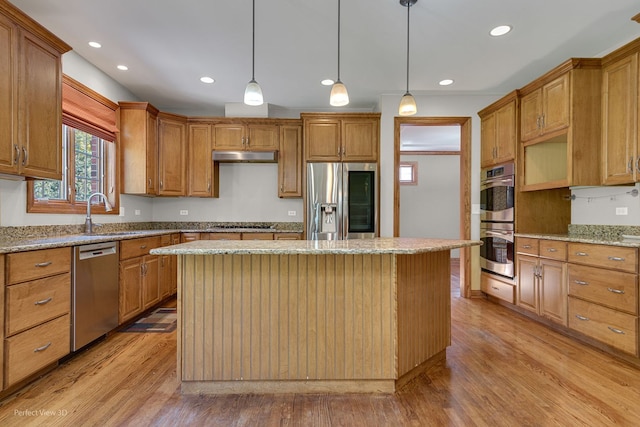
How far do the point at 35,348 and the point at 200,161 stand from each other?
9.88 ft

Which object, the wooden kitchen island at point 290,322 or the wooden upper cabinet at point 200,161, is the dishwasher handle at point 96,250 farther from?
the wooden upper cabinet at point 200,161

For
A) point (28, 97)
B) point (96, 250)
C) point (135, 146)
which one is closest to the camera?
point (28, 97)

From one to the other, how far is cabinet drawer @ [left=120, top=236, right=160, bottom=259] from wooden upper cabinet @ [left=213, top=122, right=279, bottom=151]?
5.44 ft

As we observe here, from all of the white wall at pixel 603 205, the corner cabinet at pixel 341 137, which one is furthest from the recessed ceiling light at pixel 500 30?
the white wall at pixel 603 205

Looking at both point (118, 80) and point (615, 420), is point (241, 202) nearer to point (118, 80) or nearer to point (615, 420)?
point (118, 80)

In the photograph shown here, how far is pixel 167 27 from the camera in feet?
9.12

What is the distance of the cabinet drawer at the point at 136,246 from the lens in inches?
119

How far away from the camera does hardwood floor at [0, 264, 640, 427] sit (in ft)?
5.66

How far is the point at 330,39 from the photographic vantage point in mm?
2971

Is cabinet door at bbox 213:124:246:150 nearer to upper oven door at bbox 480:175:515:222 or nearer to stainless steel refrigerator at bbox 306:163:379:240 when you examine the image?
stainless steel refrigerator at bbox 306:163:379:240

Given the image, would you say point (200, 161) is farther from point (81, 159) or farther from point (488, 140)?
point (488, 140)

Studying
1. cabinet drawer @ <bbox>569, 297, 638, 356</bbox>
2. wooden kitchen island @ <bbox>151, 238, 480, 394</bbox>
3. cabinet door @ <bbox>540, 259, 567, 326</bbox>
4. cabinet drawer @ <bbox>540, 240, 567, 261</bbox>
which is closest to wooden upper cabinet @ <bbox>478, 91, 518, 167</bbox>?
cabinet drawer @ <bbox>540, 240, 567, 261</bbox>

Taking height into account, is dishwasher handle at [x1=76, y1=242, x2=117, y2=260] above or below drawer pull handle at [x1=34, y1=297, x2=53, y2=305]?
above

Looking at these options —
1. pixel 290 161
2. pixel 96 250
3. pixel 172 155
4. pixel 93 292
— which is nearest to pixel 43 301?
pixel 93 292
